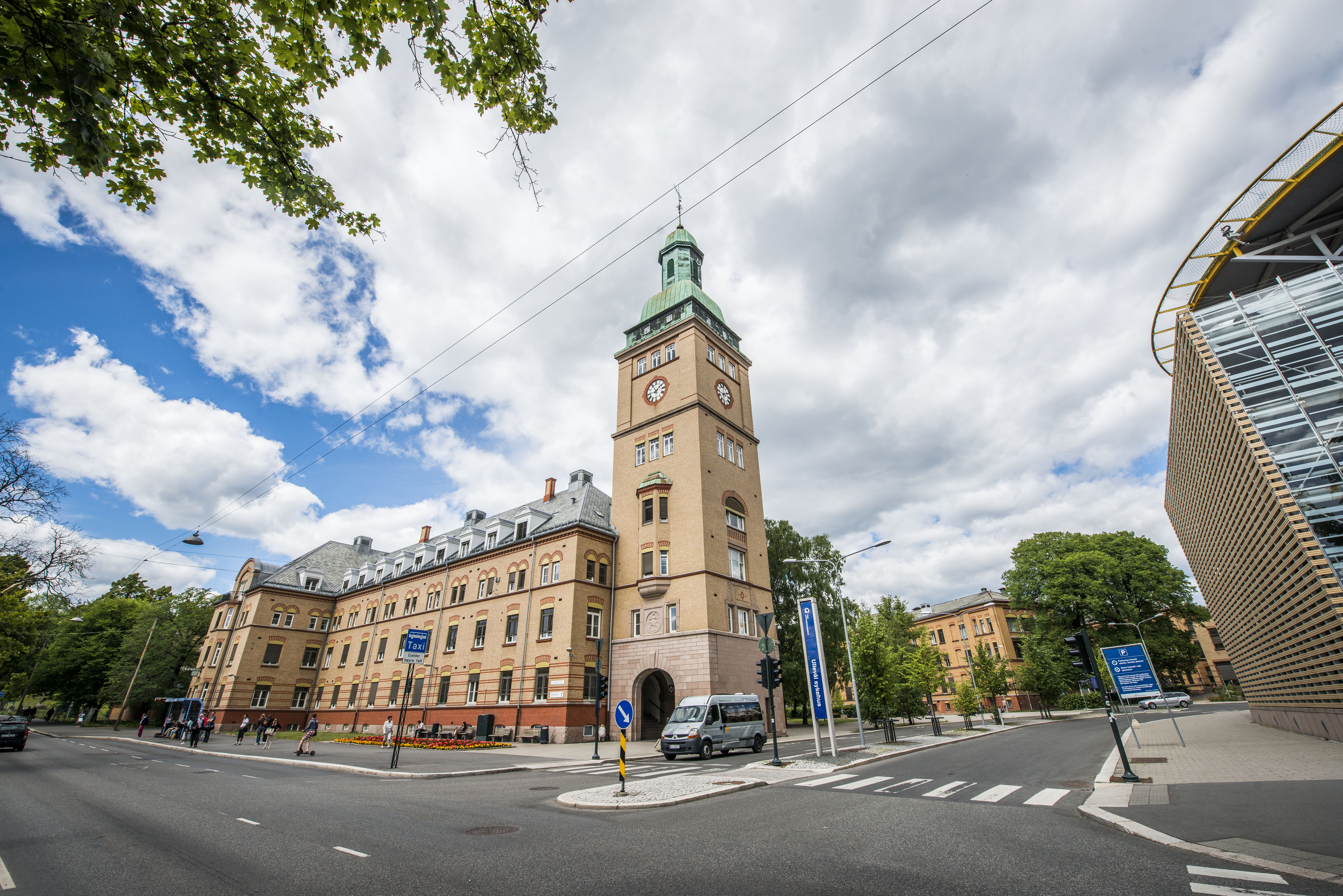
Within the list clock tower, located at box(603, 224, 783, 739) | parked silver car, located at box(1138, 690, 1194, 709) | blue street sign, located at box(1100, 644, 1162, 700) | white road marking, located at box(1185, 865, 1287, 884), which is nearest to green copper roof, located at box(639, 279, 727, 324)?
clock tower, located at box(603, 224, 783, 739)

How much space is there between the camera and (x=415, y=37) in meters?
5.91

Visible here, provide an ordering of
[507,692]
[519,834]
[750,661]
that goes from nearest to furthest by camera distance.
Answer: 1. [519,834]
2. [750,661]
3. [507,692]

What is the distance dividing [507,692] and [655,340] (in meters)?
24.1

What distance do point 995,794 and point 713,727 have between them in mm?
11621

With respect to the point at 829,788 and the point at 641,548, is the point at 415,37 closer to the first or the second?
the point at 829,788

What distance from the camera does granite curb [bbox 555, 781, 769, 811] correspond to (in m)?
9.80

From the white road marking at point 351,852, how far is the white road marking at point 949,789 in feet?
32.3

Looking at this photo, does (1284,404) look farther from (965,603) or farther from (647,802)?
(965,603)

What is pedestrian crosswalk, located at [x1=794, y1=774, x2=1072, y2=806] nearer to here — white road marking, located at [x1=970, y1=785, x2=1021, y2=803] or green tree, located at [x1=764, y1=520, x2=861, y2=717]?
white road marking, located at [x1=970, y1=785, x2=1021, y2=803]

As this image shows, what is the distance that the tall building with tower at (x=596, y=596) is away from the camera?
2931cm

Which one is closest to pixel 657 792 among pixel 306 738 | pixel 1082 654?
pixel 1082 654

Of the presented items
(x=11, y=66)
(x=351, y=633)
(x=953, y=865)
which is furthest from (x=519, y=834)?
(x=351, y=633)

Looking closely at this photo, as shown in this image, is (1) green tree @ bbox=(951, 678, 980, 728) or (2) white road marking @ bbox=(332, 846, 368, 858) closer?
(2) white road marking @ bbox=(332, 846, 368, 858)

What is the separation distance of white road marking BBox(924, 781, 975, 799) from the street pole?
60.3m
